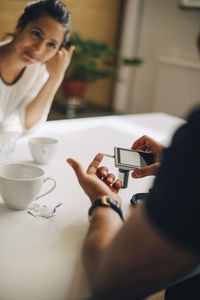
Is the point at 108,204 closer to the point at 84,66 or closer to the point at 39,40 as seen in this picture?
the point at 39,40

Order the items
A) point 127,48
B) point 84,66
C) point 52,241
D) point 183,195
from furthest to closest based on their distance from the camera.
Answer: point 127,48 < point 84,66 < point 52,241 < point 183,195

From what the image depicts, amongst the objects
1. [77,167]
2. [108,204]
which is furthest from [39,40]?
[108,204]

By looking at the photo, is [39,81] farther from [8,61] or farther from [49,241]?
[49,241]

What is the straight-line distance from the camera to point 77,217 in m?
0.72

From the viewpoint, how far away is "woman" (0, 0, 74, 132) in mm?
1336

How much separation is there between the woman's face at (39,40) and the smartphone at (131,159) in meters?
0.68

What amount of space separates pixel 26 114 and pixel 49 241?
2.88 feet

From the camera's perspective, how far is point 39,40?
1.36 m

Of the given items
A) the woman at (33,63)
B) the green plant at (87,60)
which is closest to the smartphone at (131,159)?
the woman at (33,63)

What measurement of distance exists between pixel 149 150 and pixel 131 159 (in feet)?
0.40

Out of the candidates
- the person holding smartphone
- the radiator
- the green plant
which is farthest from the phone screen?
the green plant

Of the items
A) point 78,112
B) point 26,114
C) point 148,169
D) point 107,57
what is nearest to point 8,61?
point 26,114

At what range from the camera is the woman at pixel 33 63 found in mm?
1336

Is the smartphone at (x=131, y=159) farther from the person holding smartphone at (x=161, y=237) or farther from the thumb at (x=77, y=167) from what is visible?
the person holding smartphone at (x=161, y=237)
